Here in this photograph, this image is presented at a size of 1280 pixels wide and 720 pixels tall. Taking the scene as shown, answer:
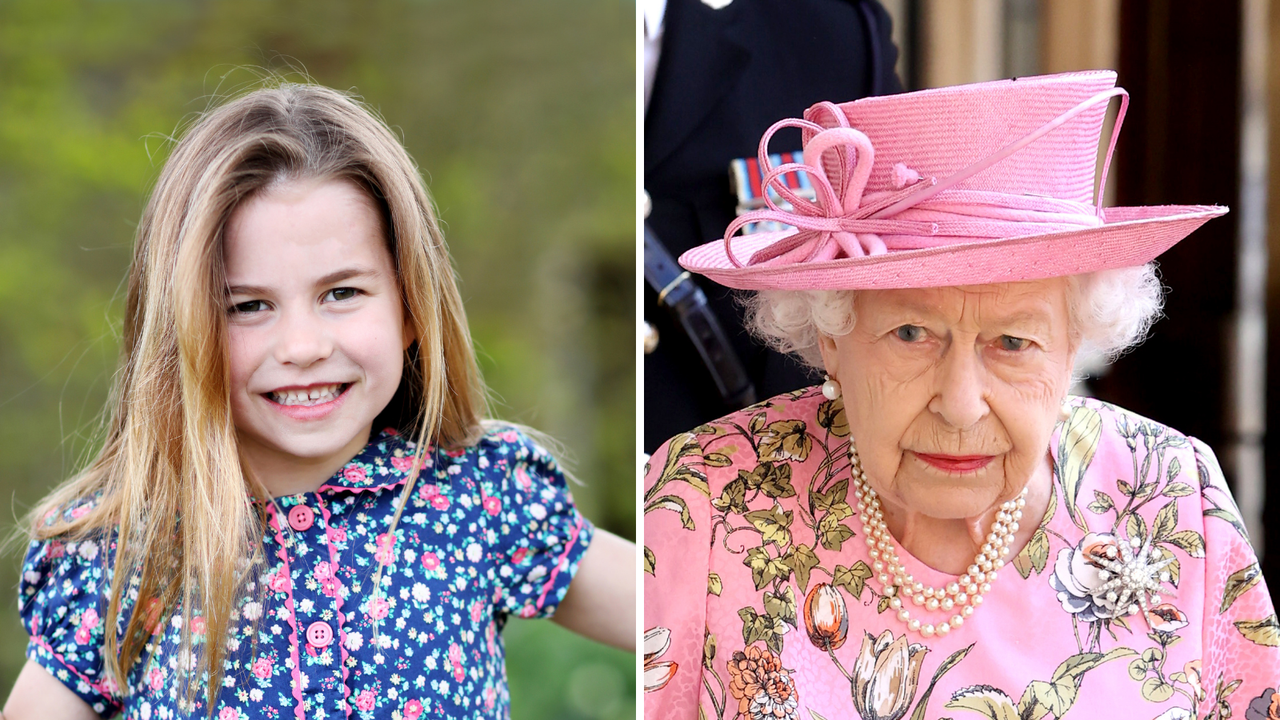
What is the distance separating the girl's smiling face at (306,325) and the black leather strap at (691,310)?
570 mm

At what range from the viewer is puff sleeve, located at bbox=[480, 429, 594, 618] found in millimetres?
1607

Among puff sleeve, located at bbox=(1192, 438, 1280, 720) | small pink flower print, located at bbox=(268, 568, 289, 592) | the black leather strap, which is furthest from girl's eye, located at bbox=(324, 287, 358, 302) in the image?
puff sleeve, located at bbox=(1192, 438, 1280, 720)

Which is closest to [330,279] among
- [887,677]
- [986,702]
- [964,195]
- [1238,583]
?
[964,195]

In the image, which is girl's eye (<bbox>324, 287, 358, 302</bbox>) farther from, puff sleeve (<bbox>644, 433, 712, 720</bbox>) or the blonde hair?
puff sleeve (<bbox>644, 433, 712, 720</bbox>)

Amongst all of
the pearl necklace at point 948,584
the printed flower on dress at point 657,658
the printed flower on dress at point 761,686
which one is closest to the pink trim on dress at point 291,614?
the printed flower on dress at point 657,658

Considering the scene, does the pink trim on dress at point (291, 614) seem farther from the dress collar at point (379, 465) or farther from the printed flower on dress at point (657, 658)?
the printed flower on dress at point (657, 658)

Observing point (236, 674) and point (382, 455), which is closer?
point (236, 674)

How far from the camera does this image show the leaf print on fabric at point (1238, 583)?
1508 mm

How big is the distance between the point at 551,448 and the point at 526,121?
1.13 metres

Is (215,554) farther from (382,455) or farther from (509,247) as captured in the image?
(509,247)

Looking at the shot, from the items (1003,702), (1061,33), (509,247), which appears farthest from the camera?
(509,247)

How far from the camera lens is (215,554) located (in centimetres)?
136

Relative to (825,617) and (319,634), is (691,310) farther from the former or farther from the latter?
(319,634)


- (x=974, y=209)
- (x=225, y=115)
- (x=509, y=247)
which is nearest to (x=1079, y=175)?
(x=974, y=209)
